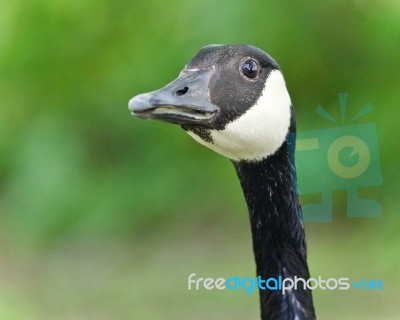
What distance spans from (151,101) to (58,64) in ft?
8.84

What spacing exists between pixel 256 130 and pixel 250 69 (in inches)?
5.5

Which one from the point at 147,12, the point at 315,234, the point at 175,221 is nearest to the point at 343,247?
the point at 315,234

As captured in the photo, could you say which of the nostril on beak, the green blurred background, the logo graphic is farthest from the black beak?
the green blurred background

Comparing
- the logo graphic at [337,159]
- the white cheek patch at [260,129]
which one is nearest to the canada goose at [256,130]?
the white cheek patch at [260,129]

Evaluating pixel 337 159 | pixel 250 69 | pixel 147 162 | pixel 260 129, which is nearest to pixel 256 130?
pixel 260 129

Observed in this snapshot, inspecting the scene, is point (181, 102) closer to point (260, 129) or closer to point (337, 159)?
point (260, 129)

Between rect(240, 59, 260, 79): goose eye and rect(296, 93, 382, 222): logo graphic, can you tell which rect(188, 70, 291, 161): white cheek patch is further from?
rect(296, 93, 382, 222): logo graphic

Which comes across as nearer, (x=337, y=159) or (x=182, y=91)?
(x=182, y=91)

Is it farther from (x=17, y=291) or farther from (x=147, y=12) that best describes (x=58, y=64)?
(x=17, y=291)

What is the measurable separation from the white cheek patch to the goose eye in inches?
1.4

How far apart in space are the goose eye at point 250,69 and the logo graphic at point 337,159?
1715 millimetres

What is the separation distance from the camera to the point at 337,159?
3.29 meters

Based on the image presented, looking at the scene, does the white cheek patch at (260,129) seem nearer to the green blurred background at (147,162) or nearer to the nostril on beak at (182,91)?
the nostril on beak at (182,91)

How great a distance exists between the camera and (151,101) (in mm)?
1280
